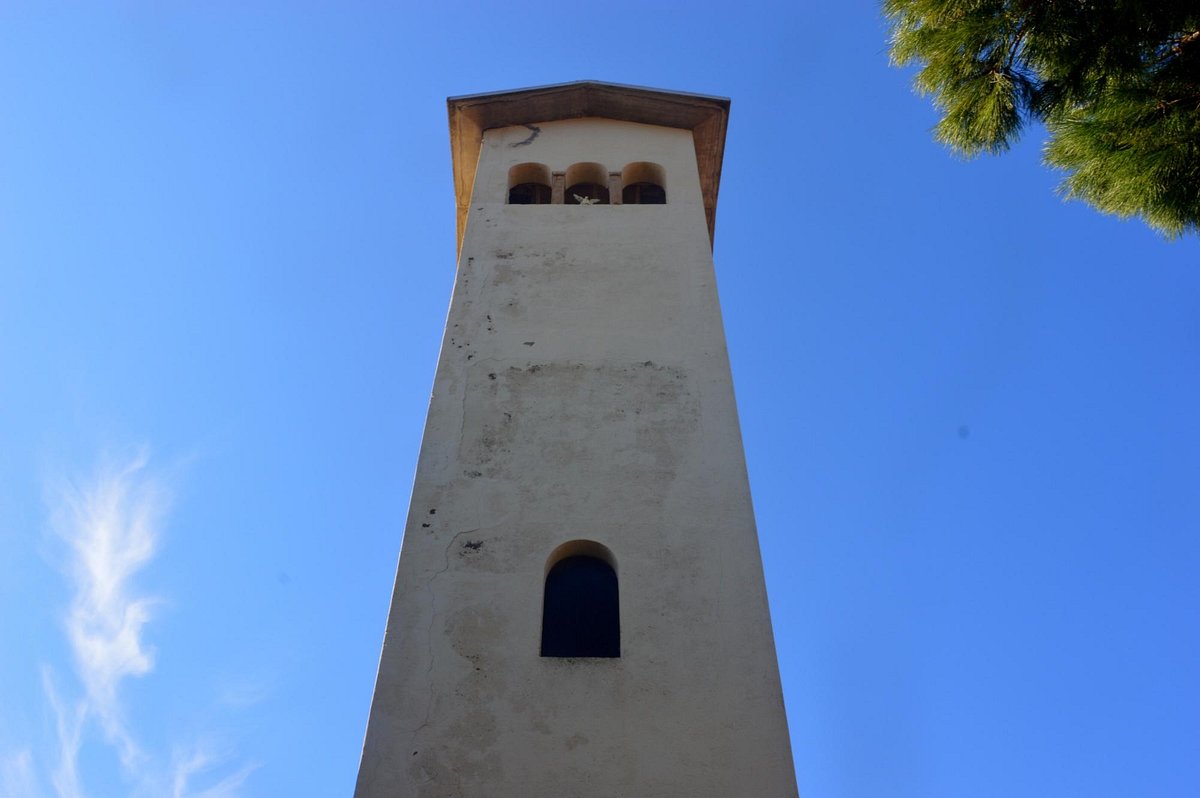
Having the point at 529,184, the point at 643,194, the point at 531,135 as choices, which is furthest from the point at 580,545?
the point at 531,135

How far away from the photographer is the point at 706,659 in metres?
7.88

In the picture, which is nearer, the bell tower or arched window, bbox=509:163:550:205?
the bell tower

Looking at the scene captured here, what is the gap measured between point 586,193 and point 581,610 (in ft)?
24.7

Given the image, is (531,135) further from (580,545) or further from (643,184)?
(580,545)

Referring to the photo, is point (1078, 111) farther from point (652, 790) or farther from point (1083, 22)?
point (652, 790)

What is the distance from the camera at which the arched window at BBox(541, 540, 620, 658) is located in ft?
27.1

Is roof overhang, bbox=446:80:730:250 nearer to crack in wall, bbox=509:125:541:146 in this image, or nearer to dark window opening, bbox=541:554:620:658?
crack in wall, bbox=509:125:541:146

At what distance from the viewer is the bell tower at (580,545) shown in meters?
7.27

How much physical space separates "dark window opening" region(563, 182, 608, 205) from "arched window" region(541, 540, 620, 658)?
6440 millimetres

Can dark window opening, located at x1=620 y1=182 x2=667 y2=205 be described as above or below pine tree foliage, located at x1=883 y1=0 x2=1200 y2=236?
above

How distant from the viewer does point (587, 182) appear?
14.8 meters

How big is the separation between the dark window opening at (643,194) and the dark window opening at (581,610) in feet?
21.9

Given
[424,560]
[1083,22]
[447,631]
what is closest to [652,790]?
[447,631]

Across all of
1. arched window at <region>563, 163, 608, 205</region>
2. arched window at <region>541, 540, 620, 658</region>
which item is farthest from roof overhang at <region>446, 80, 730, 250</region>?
arched window at <region>541, 540, 620, 658</region>
